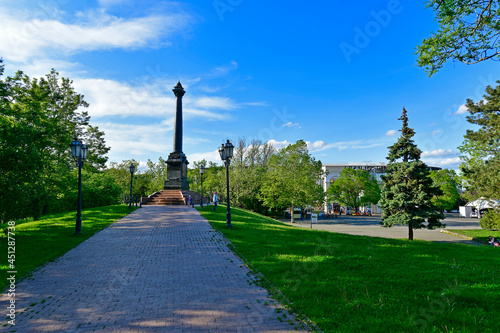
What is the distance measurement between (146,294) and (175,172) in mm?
26334

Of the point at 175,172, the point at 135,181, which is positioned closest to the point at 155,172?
the point at 135,181

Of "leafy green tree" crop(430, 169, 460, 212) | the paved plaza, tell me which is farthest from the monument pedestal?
"leafy green tree" crop(430, 169, 460, 212)

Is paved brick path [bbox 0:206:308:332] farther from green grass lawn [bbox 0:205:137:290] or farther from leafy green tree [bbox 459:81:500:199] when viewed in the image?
leafy green tree [bbox 459:81:500:199]

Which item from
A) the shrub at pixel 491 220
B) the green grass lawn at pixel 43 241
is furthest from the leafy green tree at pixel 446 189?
the green grass lawn at pixel 43 241

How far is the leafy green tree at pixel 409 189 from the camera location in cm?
1939

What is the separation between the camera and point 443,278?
5.95 meters

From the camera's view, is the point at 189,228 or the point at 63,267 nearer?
the point at 63,267

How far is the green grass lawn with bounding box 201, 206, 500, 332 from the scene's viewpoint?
4.16 metres

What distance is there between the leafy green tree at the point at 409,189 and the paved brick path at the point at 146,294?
15412 mm

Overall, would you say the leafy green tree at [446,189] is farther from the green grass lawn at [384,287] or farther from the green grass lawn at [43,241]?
the green grass lawn at [43,241]

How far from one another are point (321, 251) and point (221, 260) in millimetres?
3267

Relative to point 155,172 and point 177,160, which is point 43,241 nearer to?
point 177,160

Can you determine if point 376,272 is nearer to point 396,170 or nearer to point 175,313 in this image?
point 175,313

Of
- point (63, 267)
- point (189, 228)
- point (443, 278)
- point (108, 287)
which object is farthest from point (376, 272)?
point (189, 228)
